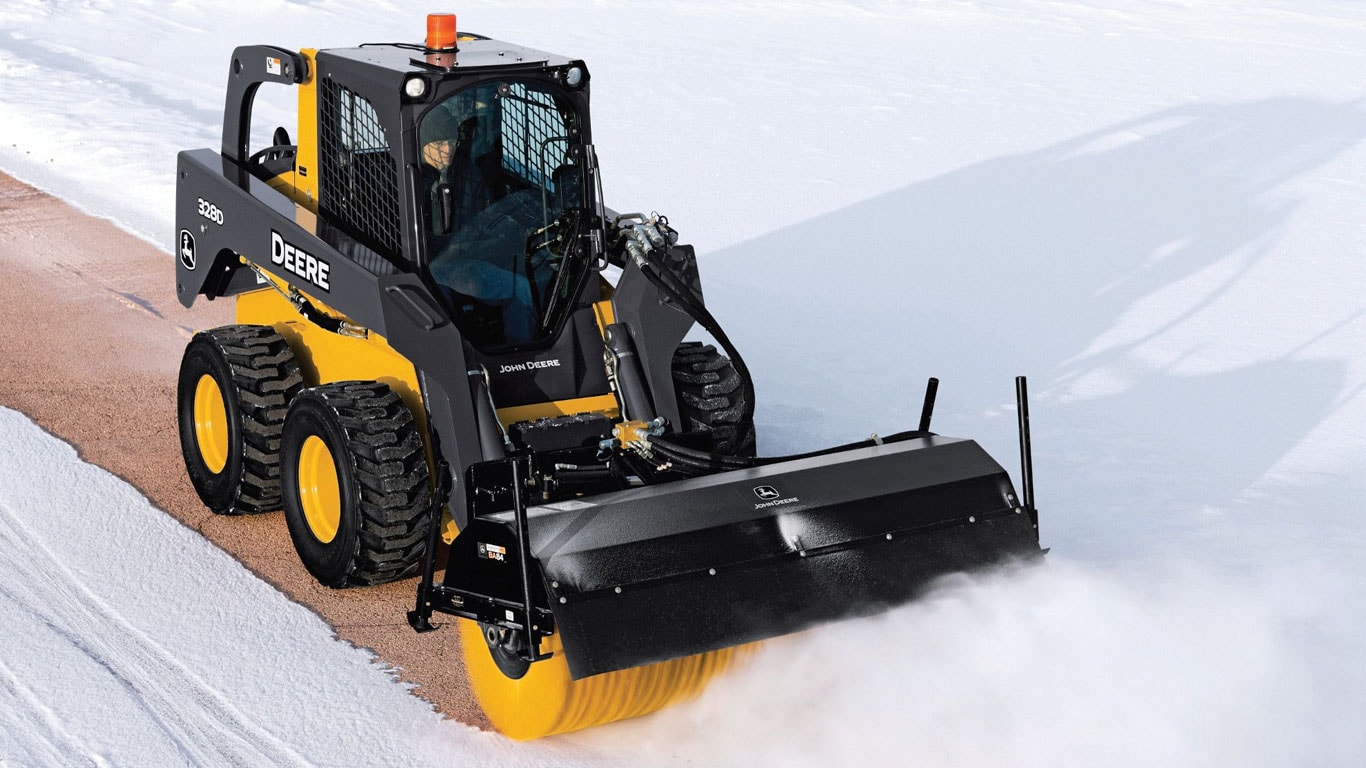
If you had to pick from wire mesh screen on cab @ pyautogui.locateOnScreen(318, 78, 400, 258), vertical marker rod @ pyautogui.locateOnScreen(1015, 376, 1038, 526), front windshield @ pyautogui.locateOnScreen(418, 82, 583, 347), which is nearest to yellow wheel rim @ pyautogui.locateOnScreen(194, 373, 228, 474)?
wire mesh screen on cab @ pyautogui.locateOnScreen(318, 78, 400, 258)

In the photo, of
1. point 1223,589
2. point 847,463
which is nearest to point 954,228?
point 1223,589

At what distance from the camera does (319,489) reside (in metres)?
6.21

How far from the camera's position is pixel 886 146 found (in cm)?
1551

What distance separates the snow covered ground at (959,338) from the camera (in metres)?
5.26

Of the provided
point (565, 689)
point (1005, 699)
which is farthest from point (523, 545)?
point (1005, 699)

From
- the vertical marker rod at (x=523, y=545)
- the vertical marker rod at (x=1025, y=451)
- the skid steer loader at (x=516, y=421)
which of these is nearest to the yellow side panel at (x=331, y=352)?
the skid steer loader at (x=516, y=421)

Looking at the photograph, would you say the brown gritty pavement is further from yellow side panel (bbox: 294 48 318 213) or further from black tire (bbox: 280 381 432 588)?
yellow side panel (bbox: 294 48 318 213)

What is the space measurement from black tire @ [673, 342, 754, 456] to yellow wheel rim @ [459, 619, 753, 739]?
1.14 meters

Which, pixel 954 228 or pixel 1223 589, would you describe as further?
pixel 954 228

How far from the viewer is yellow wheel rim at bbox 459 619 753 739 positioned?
5082 millimetres

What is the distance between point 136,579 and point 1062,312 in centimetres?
654

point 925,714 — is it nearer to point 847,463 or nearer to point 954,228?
point 847,463

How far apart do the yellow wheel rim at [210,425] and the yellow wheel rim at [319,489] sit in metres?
0.95

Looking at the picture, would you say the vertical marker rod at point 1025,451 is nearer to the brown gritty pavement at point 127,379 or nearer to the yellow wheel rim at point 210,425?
the brown gritty pavement at point 127,379
